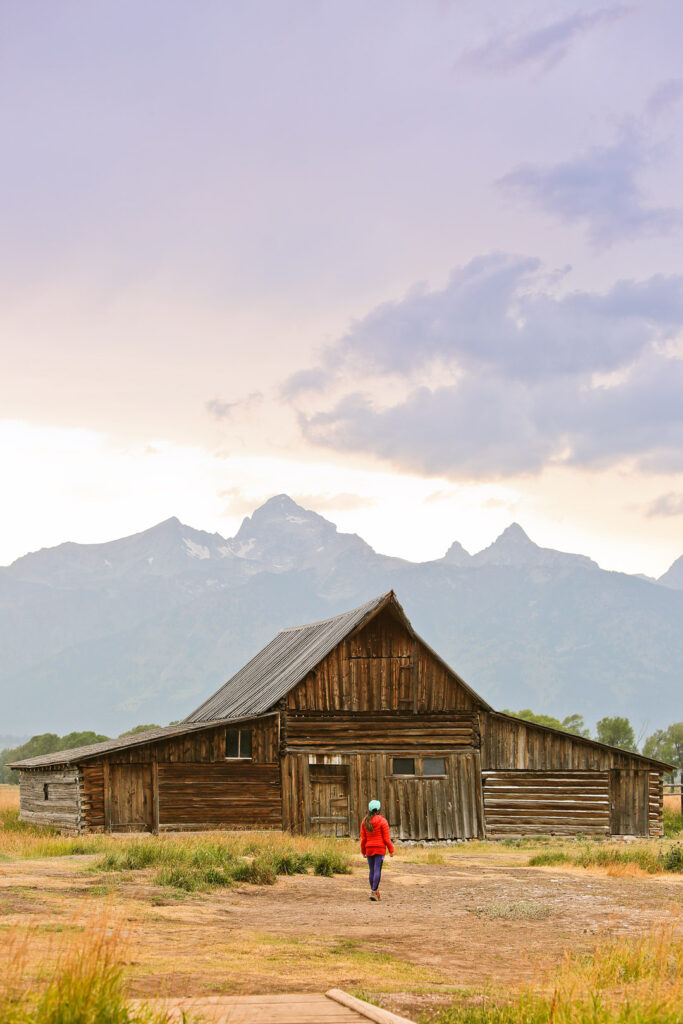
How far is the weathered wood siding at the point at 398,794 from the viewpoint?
111 ft

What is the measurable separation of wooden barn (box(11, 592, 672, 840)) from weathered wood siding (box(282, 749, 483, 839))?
0.04 m

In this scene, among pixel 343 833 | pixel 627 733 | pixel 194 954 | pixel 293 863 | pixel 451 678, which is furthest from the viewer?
pixel 627 733

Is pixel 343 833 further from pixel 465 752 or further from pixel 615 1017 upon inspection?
pixel 615 1017

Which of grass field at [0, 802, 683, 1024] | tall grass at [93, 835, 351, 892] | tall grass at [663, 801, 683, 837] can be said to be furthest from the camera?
tall grass at [663, 801, 683, 837]

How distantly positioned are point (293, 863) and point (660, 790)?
737 inches

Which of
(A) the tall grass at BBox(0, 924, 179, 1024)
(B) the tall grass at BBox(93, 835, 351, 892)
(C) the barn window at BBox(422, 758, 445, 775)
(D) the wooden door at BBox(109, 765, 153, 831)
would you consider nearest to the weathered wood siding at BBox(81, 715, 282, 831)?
(D) the wooden door at BBox(109, 765, 153, 831)

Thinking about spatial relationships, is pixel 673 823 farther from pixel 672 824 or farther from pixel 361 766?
pixel 361 766

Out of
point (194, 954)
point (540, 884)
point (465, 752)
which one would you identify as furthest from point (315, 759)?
point (194, 954)

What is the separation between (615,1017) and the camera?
7805 mm

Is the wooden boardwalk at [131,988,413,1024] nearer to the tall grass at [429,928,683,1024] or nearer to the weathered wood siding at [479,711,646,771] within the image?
the tall grass at [429,928,683,1024]

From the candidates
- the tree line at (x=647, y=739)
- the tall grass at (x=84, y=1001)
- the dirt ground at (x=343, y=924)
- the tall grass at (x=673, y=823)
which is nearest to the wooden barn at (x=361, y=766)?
the tall grass at (x=673, y=823)

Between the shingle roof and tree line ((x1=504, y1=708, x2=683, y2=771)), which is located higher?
the shingle roof

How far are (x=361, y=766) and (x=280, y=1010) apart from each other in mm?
26943

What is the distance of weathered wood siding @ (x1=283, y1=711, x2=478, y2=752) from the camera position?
34344 millimetres
